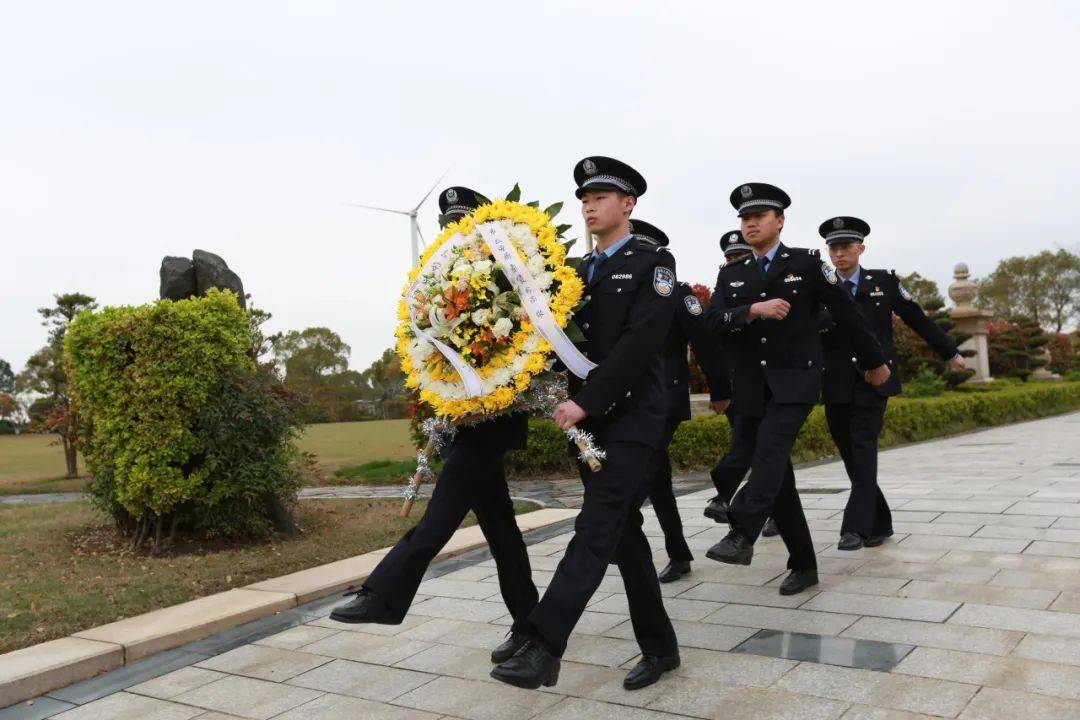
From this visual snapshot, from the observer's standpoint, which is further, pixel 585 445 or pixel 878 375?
pixel 878 375

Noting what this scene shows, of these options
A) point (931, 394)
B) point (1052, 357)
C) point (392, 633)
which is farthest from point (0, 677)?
point (1052, 357)

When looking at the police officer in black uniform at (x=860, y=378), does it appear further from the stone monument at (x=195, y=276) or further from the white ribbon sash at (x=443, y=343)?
the stone monument at (x=195, y=276)

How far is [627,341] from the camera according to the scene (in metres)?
3.51

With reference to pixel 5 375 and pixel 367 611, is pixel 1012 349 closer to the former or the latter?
pixel 367 611

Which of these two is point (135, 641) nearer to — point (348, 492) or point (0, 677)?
point (0, 677)

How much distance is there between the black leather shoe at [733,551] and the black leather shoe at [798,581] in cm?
69

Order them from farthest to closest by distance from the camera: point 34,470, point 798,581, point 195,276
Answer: point 34,470
point 195,276
point 798,581

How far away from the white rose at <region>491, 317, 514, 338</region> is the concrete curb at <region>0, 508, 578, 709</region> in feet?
8.52

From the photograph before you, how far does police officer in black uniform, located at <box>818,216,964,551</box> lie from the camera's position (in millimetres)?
5715

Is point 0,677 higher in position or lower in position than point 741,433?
lower

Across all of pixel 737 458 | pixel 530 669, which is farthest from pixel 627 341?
pixel 737 458

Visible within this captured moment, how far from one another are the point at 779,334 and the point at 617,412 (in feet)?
5.74

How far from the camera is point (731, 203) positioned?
5047 millimetres

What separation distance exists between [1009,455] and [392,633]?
1036cm
